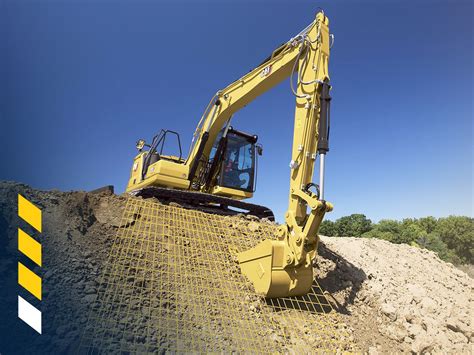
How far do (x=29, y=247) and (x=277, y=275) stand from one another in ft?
10.2

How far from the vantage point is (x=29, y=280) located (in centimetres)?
348

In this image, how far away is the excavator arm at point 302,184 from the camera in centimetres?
414

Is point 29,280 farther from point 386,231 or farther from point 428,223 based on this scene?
point 428,223

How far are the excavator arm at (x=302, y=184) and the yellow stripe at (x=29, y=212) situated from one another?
292 centimetres

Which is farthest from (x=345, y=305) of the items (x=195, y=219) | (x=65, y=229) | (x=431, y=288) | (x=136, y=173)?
(x=136, y=173)

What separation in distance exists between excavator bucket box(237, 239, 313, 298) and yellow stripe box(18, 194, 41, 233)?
300 centimetres

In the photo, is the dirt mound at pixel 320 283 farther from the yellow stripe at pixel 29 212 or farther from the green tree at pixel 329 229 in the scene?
the green tree at pixel 329 229

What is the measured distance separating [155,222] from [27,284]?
2.33 meters

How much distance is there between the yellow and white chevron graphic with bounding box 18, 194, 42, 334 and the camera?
3100mm

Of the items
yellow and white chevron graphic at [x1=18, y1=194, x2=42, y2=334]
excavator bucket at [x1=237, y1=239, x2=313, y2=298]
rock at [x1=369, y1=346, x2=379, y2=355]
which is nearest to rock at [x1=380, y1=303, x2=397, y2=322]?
rock at [x1=369, y1=346, x2=379, y2=355]

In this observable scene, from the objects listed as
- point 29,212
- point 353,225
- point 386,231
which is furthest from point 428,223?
point 29,212

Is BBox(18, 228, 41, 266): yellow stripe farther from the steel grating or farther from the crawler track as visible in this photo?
the crawler track

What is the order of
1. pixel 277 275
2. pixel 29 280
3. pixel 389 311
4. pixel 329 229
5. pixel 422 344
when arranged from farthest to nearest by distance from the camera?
pixel 329 229 < pixel 389 311 < pixel 422 344 < pixel 277 275 < pixel 29 280

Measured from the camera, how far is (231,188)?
762 cm
